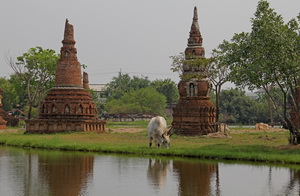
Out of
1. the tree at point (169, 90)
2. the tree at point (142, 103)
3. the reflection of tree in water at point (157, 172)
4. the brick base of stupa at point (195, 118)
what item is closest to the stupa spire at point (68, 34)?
the brick base of stupa at point (195, 118)

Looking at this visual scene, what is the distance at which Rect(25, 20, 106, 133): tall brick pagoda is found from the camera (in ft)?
155

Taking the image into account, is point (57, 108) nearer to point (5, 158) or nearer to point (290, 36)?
point (5, 158)

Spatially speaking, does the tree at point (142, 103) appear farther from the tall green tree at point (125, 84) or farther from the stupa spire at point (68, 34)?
the stupa spire at point (68, 34)

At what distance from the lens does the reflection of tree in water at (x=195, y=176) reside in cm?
1706

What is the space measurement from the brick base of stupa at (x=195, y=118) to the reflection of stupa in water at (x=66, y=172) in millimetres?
17918

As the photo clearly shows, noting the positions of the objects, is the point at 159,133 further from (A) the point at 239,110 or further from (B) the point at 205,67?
(A) the point at 239,110

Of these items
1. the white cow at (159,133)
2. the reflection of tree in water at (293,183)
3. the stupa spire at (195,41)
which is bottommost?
the reflection of tree in water at (293,183)

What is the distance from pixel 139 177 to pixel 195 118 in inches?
1005

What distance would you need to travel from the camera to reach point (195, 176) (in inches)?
793

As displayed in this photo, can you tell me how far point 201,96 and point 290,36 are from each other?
58.9ft

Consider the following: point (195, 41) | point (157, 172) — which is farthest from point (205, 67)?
point (157, 172)

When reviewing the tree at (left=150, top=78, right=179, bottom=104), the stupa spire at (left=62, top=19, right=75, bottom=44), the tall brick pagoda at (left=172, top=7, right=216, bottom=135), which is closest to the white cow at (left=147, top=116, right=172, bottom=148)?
the tall brick pagoda at (left=172, top=7, right=216, bottom=135)

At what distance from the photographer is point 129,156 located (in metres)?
27.5

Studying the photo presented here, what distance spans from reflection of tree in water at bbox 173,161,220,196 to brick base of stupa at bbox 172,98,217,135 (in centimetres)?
2057
